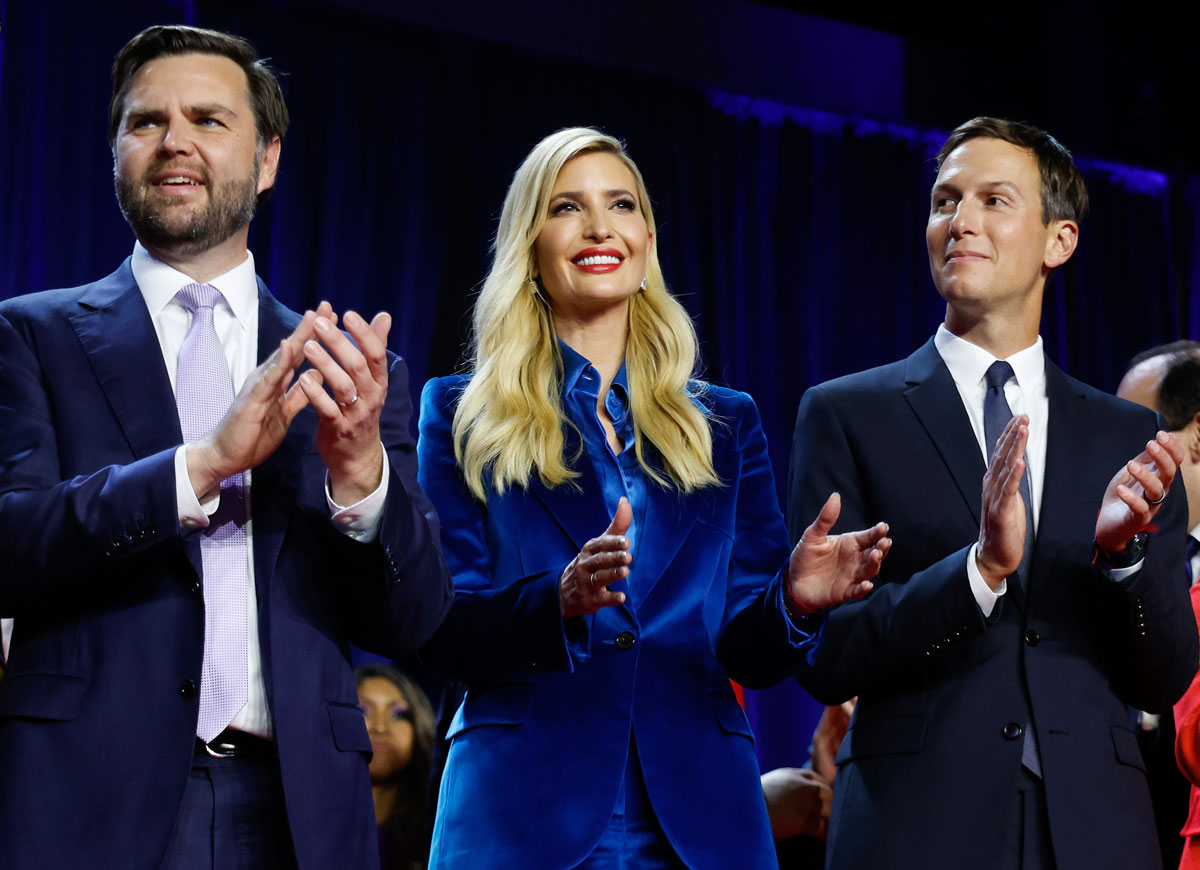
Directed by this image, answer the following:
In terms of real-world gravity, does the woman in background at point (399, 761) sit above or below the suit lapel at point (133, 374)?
below

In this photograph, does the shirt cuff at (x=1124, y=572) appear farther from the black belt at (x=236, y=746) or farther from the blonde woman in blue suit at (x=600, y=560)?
the black belt at (x=236, y=746)

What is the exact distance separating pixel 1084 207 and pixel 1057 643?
994 millimetres

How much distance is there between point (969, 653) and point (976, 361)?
560 millimetres

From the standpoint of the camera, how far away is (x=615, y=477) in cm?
229

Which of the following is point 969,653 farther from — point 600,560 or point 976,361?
point 600,560

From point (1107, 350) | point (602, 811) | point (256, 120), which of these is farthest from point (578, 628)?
point (1107, 350)

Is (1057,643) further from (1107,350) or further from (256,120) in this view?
(1107,350)

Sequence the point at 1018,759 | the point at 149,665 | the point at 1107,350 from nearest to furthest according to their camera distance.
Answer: the point at 149,665 < the point at 1018,759 < the point at 1107,350

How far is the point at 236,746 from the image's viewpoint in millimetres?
1808

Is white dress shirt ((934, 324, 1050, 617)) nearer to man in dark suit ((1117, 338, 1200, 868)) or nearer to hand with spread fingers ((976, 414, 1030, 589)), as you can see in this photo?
hand with spread fingers ((976, 414, 1030, 589))

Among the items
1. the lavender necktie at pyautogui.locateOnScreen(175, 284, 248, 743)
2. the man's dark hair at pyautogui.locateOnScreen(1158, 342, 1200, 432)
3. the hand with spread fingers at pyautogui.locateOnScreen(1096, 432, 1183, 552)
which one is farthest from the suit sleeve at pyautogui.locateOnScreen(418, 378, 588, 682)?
the man's dark hair at pyautogui.locateOnScreen(1158, 342, 1200, 432)

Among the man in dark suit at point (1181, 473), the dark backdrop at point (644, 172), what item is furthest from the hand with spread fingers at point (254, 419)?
the dark backdrop at point (644, 172)

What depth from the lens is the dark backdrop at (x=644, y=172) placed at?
496 cm

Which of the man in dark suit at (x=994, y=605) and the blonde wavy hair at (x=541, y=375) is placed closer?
the man in dark suit at (x=994, y=605)
